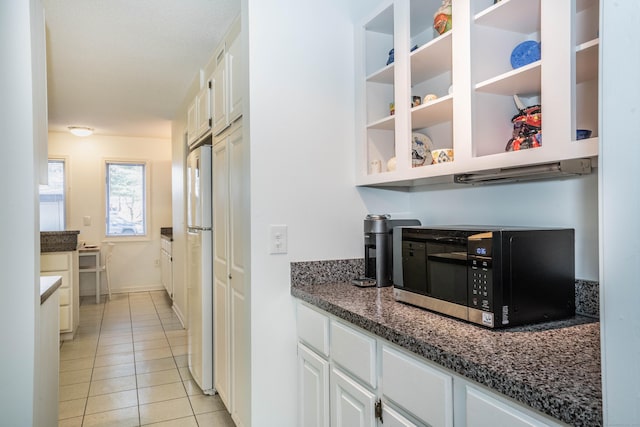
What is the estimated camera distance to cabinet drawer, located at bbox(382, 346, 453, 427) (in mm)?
1018

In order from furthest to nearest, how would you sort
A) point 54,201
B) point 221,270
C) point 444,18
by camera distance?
point 54,201
point 221,270
point 444,18

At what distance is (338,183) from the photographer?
Answer: 1989mm

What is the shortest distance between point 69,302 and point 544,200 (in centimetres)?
416

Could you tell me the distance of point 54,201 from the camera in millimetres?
5895

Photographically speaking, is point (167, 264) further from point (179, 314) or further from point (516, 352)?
point (516, 352)

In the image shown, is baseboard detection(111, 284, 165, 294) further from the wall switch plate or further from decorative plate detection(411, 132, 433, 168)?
decorative plate detection(411, 132, 433, 168)

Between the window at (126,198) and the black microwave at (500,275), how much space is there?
234 inches

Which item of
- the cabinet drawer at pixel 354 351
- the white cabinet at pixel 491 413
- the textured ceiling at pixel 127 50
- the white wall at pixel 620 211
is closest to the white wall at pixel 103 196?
the textured ceiling at pixel 127 50

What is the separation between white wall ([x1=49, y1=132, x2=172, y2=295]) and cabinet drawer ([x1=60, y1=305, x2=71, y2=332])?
2397 millimetres

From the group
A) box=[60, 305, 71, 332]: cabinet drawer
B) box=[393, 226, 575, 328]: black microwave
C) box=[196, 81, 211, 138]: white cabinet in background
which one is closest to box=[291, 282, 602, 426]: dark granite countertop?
box=[393, 226, 575, 328]: black microwave

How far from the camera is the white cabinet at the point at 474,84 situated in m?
1.13

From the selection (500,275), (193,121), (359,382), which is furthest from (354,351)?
(193,121)

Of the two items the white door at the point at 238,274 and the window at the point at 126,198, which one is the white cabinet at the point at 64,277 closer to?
the window at the point at 126,198

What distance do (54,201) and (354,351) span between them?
598 centimetres
